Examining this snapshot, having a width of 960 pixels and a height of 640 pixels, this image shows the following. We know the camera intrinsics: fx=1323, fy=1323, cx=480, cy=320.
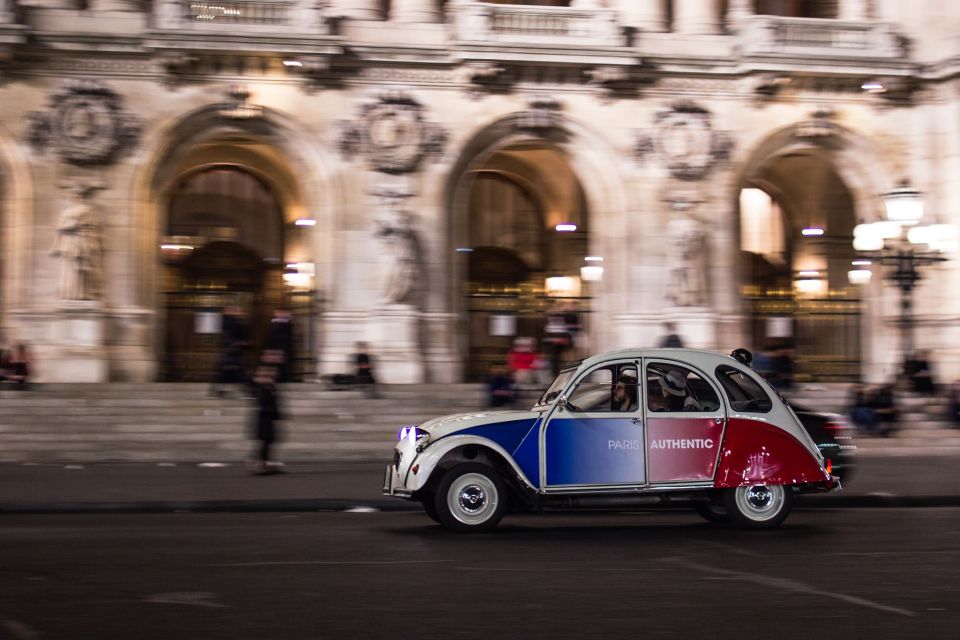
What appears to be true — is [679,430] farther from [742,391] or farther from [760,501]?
[760,501]

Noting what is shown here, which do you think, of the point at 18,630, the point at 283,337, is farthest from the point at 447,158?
the point at 18,630

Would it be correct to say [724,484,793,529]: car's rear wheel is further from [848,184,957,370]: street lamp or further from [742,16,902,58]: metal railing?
[742,16,902,58]: metal railing

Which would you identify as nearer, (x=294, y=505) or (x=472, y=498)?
(x=472, y=498)

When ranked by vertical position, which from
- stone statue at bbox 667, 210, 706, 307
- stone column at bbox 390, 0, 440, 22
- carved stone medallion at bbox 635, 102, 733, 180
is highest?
stone column at bbox 390, 0, 440, 22

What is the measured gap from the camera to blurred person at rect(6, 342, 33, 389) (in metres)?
24.6

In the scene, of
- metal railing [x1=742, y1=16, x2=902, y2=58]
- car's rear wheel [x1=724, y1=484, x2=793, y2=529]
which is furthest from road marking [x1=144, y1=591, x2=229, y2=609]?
metal railing [x1=742, y1=16, x2=902, y2=58]

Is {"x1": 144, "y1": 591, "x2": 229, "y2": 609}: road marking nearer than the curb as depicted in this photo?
Yes

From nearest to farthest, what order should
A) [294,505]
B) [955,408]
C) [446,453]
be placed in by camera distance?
[446,453] → [294,505] → [955,408]

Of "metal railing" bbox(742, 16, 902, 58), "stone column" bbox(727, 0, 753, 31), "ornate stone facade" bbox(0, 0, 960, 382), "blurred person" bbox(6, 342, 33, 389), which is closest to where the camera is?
"blurred person" bbox(6, 342, 33, 389)

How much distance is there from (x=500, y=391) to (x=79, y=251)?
9797 mm

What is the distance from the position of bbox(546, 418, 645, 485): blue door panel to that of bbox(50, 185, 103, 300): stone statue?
1763 centimetres

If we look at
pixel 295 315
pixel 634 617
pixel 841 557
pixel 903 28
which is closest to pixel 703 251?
pixel 903 28

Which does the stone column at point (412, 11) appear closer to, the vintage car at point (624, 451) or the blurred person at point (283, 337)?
the blurred person at point (283, 337)

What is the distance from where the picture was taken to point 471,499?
12.4 meters
